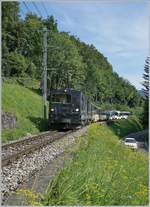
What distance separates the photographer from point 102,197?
233 inches

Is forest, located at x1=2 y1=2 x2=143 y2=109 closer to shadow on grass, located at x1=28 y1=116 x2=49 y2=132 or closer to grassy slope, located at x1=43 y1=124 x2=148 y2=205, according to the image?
shadow on grass, located at x1=28 y1=116 x2=49 y2=132

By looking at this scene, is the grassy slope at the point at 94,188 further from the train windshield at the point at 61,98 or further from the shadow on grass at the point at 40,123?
the shadow on grass at the point at 40,123

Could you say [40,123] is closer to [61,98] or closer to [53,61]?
[61,98]

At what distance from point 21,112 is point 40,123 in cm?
199

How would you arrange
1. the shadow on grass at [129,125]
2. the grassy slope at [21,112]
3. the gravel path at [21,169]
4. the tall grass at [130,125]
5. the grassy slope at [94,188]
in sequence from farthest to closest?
Answer: the tall grass at [130,125] < the shadow on grass at [129,125] < the grassy slope at [21,112] < the gravel path at [21,169] < the grassy slope at [94,188]

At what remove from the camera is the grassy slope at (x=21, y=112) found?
78.7 ft

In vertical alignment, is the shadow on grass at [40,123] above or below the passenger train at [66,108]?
below

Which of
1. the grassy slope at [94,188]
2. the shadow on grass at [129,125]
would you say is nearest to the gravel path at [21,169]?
the grassy slope at [94,188]

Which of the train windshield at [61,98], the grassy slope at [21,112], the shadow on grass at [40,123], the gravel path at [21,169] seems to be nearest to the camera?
the gravel path at [21,169]

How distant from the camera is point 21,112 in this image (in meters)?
33.1

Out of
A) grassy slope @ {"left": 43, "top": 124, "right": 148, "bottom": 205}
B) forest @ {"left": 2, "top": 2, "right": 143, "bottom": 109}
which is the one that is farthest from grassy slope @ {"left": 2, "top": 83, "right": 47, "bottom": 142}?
grassy slope @ {"left": 43, "top": 124, "right": 148, "bottom": 205}

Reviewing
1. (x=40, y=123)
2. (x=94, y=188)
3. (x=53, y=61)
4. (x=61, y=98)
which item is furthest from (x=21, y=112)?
(x=94, y=188)

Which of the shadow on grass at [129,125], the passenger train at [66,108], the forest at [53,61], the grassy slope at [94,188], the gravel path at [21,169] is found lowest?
the shadow on grass at [129,125]

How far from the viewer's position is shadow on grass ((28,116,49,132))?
101ft
